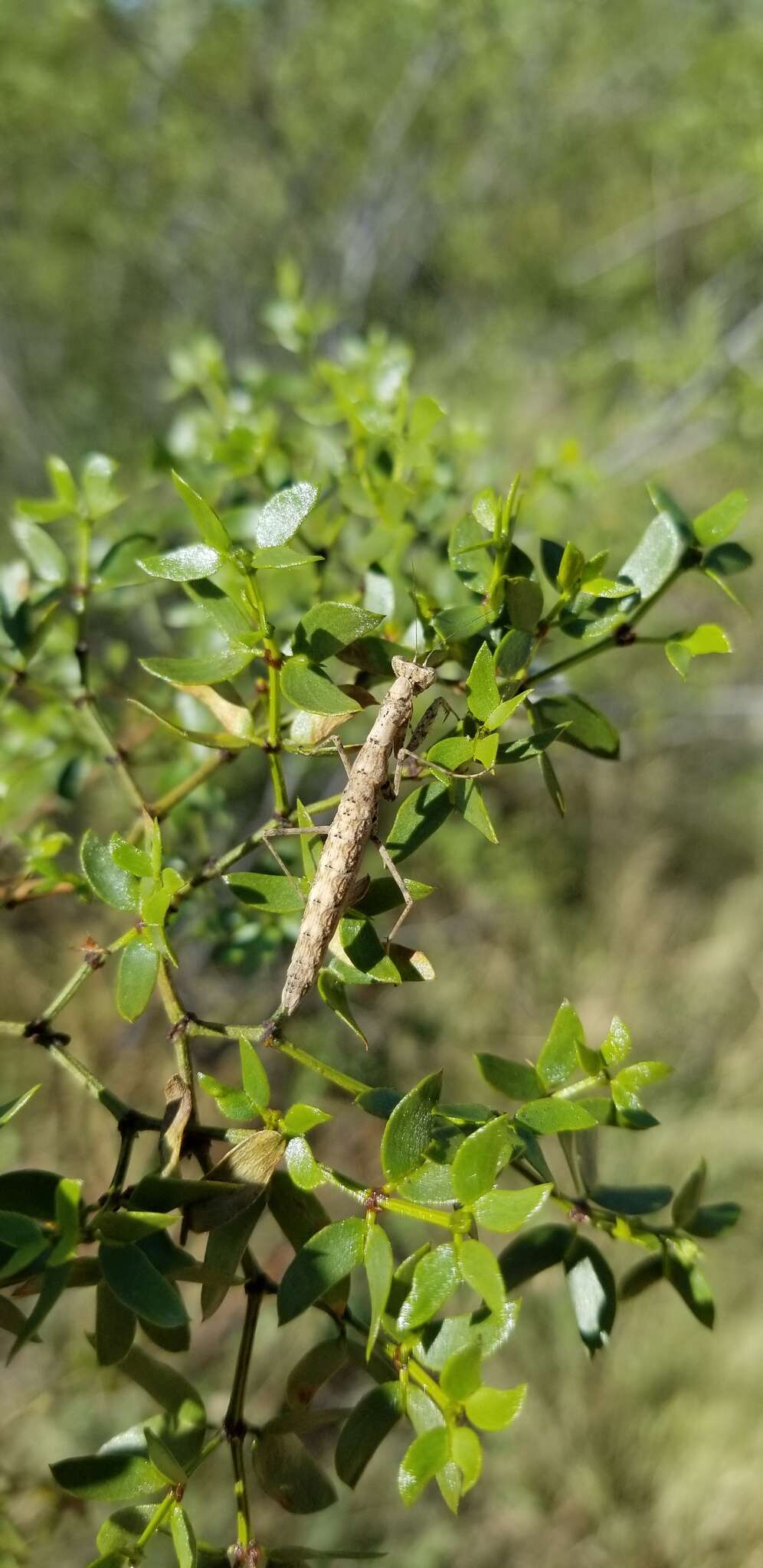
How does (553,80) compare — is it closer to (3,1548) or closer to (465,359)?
(465,359)

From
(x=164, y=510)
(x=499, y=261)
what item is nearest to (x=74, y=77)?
(x=499, y=261)

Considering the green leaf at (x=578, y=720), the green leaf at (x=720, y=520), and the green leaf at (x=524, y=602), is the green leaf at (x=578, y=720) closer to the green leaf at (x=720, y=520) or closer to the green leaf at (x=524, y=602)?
the green leaf at (x=524, y=602)

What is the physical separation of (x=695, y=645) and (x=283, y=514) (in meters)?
0.49

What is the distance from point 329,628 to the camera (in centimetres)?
95

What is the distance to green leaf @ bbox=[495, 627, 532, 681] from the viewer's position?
974mm

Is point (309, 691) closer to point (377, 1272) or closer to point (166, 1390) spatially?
point (377, 1272)

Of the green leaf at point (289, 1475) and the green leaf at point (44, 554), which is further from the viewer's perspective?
the green leaf at point (44, 554)

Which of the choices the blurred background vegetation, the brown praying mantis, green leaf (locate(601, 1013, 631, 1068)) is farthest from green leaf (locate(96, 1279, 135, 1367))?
the blurred background vegetation

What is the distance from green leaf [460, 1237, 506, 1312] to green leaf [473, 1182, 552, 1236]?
21mm

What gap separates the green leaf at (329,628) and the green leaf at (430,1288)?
0.56 m

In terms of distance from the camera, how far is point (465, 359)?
7301 mm

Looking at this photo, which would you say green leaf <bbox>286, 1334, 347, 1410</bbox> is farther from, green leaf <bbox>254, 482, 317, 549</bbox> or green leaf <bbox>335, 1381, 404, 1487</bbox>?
green leaf <bbox>254, 482, 317, 549</bbox>

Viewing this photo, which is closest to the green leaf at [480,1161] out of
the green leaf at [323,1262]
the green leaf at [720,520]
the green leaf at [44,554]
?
the green leaf at [323,1262]

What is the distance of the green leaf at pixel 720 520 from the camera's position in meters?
1.05
